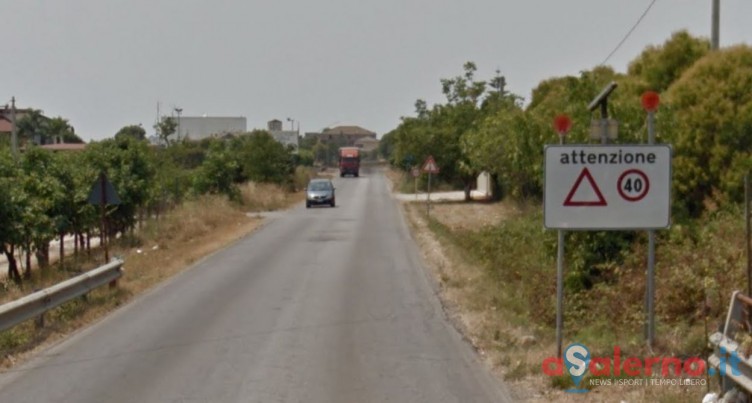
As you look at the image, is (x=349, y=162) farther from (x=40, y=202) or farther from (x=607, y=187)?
(x=607, y=187)

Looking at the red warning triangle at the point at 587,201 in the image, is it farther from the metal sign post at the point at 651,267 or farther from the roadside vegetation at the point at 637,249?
the roadside vegetation at the point at 637,249

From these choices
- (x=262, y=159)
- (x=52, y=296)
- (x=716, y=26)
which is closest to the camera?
(x=52, y=296)

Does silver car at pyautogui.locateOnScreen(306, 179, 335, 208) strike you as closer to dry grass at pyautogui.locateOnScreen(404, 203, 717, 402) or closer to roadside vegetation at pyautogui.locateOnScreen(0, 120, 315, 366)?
roadside vegetation at pyautogui.locateOnScreen(0, 120, 315, 366)

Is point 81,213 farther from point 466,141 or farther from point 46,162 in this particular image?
point 466,141

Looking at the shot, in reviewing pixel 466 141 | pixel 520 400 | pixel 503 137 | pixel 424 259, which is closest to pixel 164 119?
pixel 466 141

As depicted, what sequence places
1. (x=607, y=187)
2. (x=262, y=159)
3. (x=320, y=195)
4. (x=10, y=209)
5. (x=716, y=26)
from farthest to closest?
(x=262, y=159), (x=320, y=195), (x=10, y=209), (x=716, y=26), (x=607, y=187)

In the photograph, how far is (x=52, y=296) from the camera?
15242 mm

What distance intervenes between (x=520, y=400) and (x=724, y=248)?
174 inches

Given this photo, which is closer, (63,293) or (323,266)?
(63,293)

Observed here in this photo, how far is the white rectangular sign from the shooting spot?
10711 mm

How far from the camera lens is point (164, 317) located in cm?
1633

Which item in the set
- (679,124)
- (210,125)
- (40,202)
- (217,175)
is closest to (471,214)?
(217,175)

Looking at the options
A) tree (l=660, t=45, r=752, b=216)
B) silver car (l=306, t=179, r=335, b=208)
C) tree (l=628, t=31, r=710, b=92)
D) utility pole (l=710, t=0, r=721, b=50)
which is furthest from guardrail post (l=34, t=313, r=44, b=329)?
silver car (l=306, t=179, r=335, b=208)

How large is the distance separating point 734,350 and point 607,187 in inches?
121
